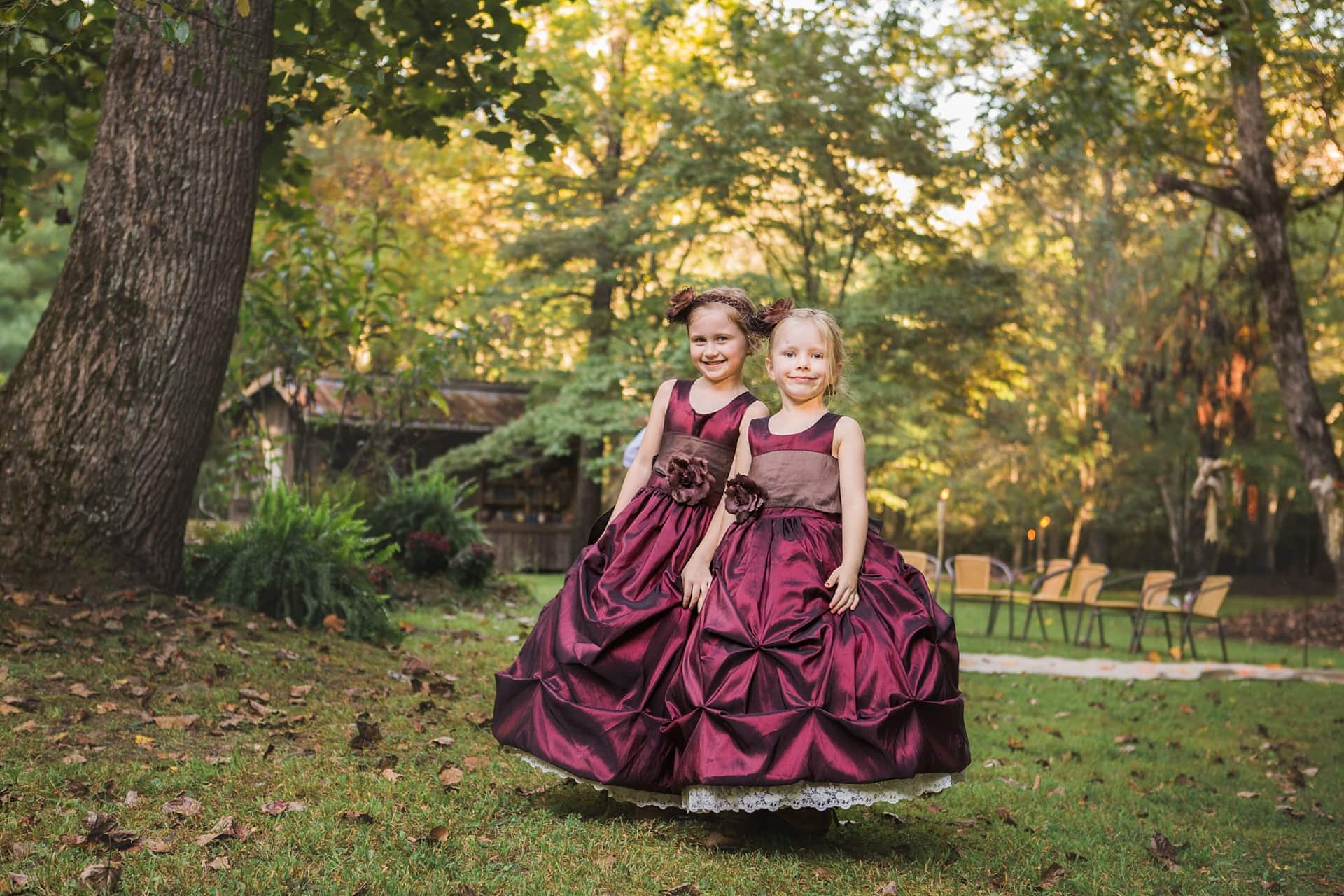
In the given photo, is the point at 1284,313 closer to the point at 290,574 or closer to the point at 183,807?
the point at 290,574

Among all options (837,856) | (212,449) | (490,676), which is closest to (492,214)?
(212,449)

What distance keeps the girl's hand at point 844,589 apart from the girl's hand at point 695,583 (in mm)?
440

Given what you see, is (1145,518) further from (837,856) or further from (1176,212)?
(837,856)

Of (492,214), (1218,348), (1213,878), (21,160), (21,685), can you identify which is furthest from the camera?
(492,214)

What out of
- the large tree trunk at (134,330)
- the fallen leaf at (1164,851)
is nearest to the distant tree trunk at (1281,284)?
the fallen leaf at (1164,851)

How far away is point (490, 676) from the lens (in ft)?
24.5

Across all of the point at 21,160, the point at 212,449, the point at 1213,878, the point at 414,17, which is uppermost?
the point at 414,17

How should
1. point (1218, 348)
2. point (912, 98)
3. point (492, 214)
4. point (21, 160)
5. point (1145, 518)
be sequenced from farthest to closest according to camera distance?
1. point (1145, 518)
2. point (492, 214)
3. point (912, 98)
4. point (1218, 348)
5. point (21, 160)

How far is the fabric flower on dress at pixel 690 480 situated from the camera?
4312mm

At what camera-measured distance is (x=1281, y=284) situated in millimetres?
15789

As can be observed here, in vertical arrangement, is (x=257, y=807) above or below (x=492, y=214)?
below

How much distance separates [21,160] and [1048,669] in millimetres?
9495

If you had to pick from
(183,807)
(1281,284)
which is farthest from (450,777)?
(1281,284)

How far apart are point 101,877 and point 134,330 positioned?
3936mm
